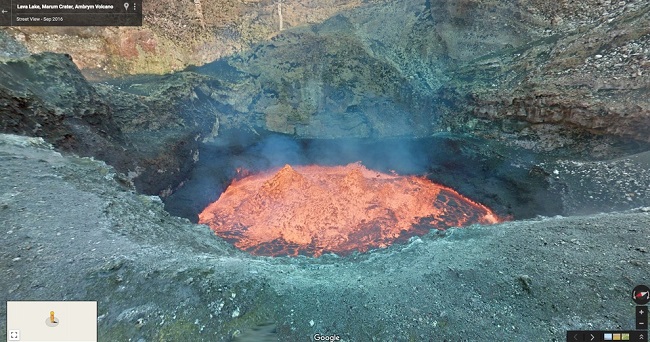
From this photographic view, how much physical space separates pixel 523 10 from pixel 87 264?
818 inches

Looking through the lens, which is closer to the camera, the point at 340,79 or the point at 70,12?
the point at 70,12

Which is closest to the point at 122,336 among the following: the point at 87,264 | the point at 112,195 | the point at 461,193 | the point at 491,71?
the point at 87,264

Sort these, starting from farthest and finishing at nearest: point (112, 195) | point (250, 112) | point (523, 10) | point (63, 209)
Result: point (250, 112)
point (523, 10)
point (112, 195)
point (63, 209)

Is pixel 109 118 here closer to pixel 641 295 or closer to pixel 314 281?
pixel 314 281

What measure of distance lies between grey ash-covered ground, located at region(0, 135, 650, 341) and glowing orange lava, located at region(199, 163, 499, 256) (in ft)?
20.4

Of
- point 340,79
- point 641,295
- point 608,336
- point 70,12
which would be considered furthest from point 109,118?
point 641,295

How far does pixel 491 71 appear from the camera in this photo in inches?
663

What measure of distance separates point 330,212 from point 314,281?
29.6 feet

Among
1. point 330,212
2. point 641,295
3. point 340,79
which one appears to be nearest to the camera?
point 641,295

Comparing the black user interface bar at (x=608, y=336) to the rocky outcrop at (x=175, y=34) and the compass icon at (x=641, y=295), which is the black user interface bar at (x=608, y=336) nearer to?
the compass icon at (x=641, y=295)

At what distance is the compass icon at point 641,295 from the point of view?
358 centimetres

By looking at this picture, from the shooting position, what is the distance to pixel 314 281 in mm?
4262

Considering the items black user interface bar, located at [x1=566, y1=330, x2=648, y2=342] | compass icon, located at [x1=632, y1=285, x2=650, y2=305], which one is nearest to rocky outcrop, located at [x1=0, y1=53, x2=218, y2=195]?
black user interface bar, located at [x1=566, y1=330, x2=648, y2=342]

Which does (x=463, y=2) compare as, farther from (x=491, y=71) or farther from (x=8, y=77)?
(x=8, y=77)
